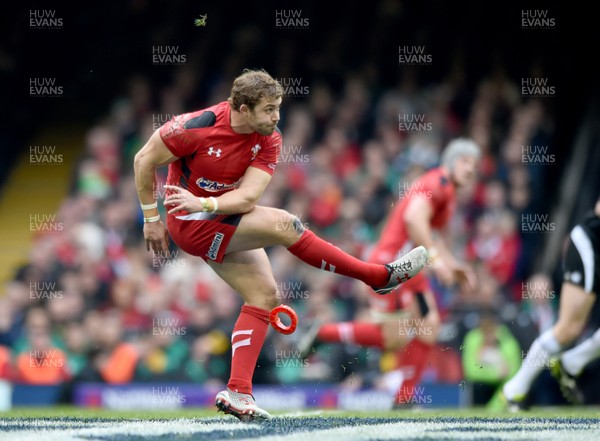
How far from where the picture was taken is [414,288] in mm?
8992

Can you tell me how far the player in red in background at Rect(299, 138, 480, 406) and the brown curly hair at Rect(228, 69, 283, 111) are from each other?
3068mm

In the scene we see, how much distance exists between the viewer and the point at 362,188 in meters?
12.6

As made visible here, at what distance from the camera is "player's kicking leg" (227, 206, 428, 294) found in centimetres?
608

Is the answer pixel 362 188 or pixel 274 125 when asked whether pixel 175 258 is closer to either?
pixel 362 188

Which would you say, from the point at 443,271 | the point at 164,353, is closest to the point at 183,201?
the point at 443,271

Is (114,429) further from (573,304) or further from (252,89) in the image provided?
(573,304)

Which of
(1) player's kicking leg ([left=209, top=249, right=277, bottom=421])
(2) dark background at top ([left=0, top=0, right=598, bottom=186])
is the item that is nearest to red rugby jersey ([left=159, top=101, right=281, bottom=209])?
(1) player's kicking leg ([left=209, top=249, right=277, bottom=421])

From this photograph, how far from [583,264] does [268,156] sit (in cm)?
325

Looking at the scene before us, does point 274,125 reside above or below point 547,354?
above

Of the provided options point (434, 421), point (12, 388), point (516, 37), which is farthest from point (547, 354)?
point (516, 37)

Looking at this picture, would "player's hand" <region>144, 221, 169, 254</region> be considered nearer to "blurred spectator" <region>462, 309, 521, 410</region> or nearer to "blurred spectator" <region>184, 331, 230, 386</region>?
"blurred spectator" <region>184, 331, 230, 386</region>

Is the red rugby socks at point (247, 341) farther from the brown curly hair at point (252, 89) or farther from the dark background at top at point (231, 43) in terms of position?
the dark background at top at point (231, 43)

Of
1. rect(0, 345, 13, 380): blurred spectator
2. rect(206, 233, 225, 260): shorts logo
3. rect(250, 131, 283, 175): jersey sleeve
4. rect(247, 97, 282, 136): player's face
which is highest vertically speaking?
rect(247, 97, 282, 136): player's face

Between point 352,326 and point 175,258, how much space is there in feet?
11.9
